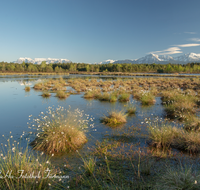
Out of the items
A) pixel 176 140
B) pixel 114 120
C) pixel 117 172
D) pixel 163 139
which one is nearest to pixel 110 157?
pixel 117 172

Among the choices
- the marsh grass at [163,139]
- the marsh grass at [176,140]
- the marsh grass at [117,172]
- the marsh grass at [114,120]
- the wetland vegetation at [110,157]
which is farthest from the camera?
the marsh grass at [114,120]

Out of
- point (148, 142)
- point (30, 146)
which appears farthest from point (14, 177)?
point (148, 142)

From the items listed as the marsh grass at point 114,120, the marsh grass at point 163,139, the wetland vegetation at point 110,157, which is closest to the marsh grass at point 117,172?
the wetland vegetation at point 110,157

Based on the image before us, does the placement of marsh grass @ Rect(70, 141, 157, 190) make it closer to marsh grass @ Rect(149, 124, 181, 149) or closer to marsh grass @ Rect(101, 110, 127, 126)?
marsh grass @ Rect(149, 124, 181, 149)

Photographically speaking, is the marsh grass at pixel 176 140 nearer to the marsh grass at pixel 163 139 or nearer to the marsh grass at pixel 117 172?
the marsh grass at pixel 163 139

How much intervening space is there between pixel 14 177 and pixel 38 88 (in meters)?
23.6

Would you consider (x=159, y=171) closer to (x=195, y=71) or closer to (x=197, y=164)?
(x=197, y=164)

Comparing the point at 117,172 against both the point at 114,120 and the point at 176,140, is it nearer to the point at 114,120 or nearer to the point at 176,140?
the point at 176,140

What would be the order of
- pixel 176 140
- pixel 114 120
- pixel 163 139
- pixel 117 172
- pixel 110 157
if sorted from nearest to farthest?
1. pixel 117 172
2. pixel 110 157
3. pixel 163 139
4. pixel 176 140
5. pixel 114 120

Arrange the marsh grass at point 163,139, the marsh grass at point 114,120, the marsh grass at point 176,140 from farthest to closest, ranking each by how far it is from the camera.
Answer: the marsh grass at point 114,120
the marsh grass at point 163,139
the marsh grass at point 176,140

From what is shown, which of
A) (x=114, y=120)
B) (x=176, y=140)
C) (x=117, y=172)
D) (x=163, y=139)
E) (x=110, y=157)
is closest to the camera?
(x=117, y=172)

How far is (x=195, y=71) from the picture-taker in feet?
409

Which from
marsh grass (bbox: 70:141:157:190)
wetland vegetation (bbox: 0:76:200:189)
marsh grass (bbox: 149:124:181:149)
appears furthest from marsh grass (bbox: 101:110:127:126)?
marsh grass (bbox: 149:124:181:149)

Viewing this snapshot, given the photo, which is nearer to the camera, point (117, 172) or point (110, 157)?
point (117, 172)
